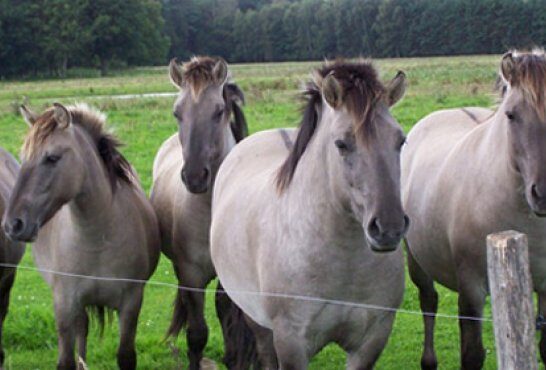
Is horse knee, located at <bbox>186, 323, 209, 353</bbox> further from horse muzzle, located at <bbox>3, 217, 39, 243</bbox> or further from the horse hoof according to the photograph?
horse muzzle, located at <bbox>3, 217, 39, 243</bbox>

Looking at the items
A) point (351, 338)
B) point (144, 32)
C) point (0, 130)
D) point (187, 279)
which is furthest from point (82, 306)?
point (144, 32)

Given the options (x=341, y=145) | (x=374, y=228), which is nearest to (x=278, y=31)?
(x=341, y=145)

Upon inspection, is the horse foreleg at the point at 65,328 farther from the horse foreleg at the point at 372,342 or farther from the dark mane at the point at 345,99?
the horse foreleg at the point at 372,342

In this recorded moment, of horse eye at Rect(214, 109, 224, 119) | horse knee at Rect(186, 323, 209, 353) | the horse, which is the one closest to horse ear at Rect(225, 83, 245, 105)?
the horse

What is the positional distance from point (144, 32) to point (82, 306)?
55.2 meters

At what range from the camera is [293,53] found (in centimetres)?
6253

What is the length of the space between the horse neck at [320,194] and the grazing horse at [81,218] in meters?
1.59

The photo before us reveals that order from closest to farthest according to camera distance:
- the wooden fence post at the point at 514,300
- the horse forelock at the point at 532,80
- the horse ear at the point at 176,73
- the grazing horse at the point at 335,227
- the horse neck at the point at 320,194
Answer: the wooden fence post at the point at 514,300
the grazing horse at the point at 335,227
the horse neck at the point at 320,194
the horse forelock at the point at 532,80
the horse ear at the point at 176,73

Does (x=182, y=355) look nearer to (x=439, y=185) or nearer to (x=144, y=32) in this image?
(x=439, y=185)

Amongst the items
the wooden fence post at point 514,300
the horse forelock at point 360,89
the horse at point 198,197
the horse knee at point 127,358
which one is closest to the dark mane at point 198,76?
the horse at point 198,197

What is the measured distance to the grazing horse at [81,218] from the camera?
16.4ft

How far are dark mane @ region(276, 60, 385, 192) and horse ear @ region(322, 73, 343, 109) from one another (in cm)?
2

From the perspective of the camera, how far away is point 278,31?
6456 centimetres

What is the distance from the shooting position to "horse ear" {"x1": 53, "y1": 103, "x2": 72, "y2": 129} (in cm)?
516
